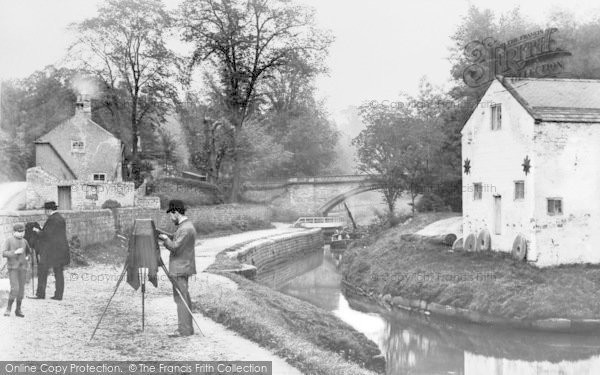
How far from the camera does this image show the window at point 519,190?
24516 millimetres

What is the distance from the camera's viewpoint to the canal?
1806 cm

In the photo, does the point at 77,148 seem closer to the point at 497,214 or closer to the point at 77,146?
the point at 77,146

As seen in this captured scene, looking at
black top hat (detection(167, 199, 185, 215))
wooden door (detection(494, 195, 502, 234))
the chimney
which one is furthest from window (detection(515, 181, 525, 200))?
the chimney

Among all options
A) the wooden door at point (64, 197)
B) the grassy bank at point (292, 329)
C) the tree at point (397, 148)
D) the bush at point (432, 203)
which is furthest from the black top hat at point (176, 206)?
the tree at point (397, 148)

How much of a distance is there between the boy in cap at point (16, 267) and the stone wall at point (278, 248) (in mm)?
A: 16517

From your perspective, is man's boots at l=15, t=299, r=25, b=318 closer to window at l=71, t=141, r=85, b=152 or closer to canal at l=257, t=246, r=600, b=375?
canal at l=257, t=246, r=600, b=375

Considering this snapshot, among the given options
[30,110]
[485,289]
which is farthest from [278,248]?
[30,110]

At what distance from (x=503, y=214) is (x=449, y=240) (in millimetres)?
3645

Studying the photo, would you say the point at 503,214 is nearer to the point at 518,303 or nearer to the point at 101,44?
the point at 518,303

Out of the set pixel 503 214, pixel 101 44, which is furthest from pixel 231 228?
pixel 503 214

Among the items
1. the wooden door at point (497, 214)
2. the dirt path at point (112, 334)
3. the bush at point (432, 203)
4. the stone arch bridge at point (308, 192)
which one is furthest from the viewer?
the stone arch bridge at point (308, 192)

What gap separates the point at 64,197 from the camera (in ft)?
112

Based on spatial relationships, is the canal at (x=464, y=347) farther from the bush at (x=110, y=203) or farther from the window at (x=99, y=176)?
the window at (x=99, y=176)

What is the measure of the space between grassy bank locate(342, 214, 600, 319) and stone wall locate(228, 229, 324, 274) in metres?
4.86
